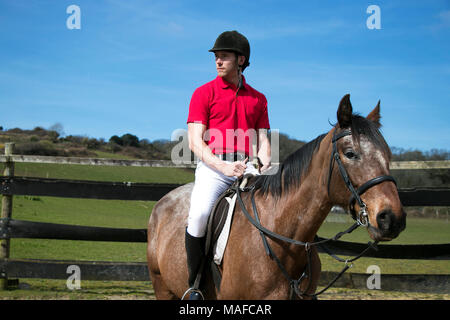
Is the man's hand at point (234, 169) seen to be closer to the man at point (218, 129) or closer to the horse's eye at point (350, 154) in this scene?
the man at point (218, 129)

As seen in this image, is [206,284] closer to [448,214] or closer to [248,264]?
[248,264]

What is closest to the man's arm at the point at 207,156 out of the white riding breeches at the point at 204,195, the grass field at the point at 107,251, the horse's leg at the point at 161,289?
the white riding breeches at the point at 204,195

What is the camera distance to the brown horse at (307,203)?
214 centimetres

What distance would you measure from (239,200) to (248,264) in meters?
0.49

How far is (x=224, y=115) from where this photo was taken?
10.1 ft

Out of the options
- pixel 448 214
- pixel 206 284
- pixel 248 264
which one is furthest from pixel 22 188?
pixel 448 214

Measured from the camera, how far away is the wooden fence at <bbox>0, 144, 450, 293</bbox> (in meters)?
5.83

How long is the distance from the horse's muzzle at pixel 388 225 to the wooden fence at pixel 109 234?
4004 millimetres

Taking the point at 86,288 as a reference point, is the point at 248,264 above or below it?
above

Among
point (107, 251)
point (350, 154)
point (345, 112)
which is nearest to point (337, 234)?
point (350, 154)

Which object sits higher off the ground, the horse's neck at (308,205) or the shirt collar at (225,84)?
the shirt collar at (225,84)

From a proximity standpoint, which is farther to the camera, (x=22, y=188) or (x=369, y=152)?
(x=22, y=188)

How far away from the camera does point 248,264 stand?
8.56 feet

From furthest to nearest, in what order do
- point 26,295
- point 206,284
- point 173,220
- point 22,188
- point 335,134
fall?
point 22,188 → point 26,295 → point 173,220 → point 206,284 → point 335,134
